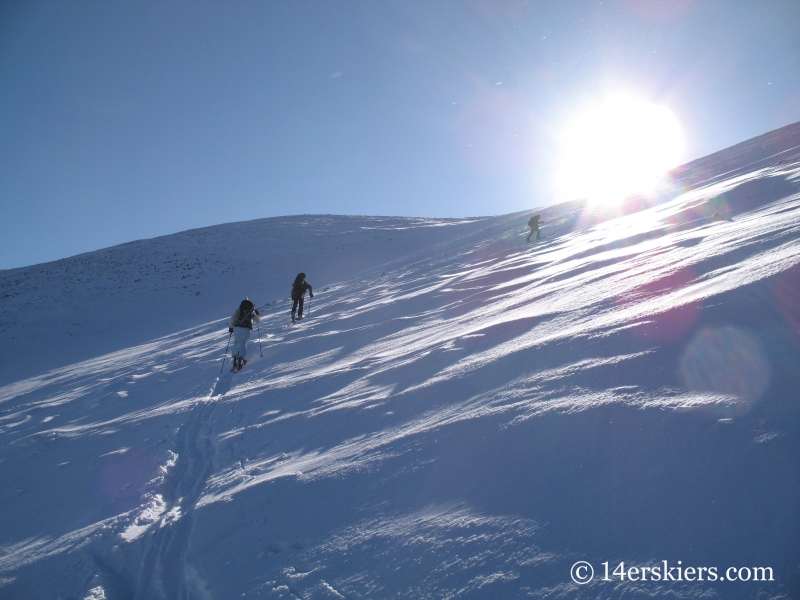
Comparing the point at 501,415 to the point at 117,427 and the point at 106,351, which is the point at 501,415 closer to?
the point at 117,427

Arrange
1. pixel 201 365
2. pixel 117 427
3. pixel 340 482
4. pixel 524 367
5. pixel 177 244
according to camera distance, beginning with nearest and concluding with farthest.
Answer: pixel 340 482, pixel 524 367, pixel 117 427, pixel 201 365, pixel 177 244

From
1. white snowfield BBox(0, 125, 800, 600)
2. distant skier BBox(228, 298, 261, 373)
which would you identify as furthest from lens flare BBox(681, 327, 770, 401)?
distant skier BBox(228, 298, 261, 373)

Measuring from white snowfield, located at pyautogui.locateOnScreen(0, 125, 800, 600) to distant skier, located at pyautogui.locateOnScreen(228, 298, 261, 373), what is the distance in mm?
909

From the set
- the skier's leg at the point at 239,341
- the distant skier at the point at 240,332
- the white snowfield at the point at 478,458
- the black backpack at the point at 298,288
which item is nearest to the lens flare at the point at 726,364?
the white snowfield at the point at 478,458

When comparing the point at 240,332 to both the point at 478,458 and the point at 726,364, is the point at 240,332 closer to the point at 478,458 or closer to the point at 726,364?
the point at 478,458

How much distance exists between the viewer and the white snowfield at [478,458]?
203 cm

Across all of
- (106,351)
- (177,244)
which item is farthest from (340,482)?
(177,244)

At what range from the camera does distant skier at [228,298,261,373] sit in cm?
888

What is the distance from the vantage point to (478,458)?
115 inches

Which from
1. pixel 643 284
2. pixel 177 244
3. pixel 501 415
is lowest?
pixel 501 415

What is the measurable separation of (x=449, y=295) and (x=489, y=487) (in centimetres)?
778

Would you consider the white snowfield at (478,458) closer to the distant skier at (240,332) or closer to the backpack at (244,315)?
the distant skier at (240,332)

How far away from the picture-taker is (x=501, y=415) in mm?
3285

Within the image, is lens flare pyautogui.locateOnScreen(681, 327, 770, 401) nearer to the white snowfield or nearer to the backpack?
the white snowfield
